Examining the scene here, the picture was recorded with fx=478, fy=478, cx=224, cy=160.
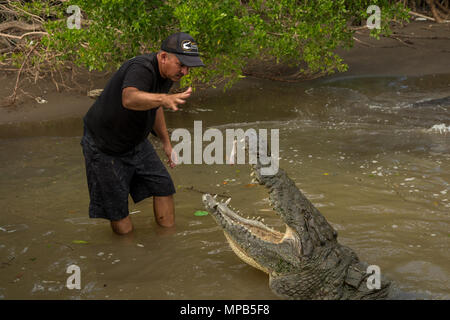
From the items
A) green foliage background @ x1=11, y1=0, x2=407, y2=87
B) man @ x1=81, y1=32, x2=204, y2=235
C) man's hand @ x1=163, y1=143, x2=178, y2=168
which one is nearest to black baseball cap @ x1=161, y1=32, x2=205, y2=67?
man @ x1=81, y1=32, x2=204, y2=235

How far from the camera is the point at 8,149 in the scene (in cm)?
683

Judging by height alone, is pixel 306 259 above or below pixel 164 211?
above

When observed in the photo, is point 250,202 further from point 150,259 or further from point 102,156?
point 102,156

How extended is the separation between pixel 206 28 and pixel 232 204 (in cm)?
297

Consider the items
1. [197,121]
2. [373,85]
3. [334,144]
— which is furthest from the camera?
[373,85]

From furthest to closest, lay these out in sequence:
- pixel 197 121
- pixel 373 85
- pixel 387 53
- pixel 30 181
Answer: pixel 387 53 → pixel 373 85 → pixel 197 121 → pixel 30 181

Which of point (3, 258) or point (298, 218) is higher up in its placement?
point (298, 218)

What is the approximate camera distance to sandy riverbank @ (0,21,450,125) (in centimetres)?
877

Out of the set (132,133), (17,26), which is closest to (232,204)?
(132,133)

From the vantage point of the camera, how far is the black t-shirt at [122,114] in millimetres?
3221

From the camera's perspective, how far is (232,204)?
4672 mm

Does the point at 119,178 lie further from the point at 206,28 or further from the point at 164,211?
the point at 206,28

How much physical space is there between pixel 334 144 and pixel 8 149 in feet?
15.1
